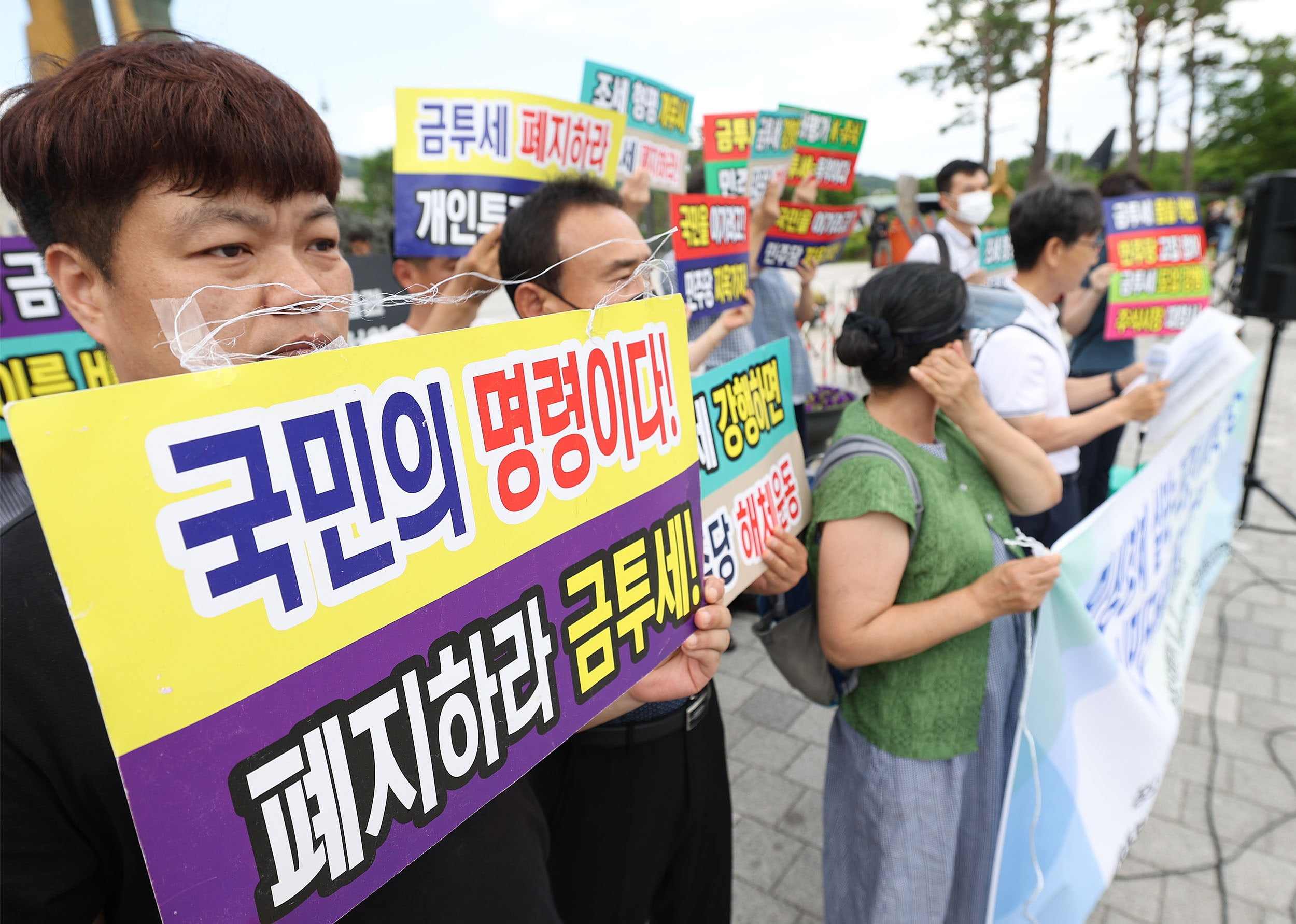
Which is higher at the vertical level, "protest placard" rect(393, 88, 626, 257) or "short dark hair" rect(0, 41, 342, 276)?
"protest placard" rect(393, 88, 626, 257)

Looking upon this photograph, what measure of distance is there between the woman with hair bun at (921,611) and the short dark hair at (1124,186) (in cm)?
376

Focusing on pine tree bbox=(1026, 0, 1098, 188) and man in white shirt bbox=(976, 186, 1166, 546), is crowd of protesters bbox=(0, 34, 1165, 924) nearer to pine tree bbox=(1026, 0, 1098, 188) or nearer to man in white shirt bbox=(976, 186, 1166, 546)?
man in white shirt bbox=(976, 186, 1166, 546)

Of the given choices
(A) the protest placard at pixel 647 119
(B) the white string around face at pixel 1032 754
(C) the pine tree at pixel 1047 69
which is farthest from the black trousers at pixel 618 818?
(C) the pine tree at pixel 1047 69

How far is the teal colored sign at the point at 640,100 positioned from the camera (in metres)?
2.89

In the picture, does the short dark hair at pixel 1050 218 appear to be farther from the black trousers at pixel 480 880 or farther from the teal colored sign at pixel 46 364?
the teal colored sign at pixel 46 364

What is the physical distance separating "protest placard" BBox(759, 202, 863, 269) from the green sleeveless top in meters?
2.15

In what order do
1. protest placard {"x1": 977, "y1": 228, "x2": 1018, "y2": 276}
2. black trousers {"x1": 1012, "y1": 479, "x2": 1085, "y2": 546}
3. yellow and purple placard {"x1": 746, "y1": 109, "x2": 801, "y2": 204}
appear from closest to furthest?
black trousers {"x1": 1012, "y1": 479, "x2": 1085, "y2": 546}
yellow and purple placard {"x1": 746, "y1": 109, "x2": 801, "y2": 204}
protest placard {"x1": 977, "y1": 228, "x2": 1018, "y2": 276}

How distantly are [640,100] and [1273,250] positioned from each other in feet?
13.1

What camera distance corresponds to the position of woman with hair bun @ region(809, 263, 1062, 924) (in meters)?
1.50

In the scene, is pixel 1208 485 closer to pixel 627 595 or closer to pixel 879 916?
pixel 879 916

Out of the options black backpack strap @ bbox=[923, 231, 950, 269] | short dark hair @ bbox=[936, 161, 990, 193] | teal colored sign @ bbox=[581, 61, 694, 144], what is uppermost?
teal colored sign @ bbox=[581, 61, 694, 144]

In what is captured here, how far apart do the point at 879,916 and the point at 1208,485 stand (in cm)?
268

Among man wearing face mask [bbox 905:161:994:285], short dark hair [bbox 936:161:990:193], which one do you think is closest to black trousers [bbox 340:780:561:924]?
man wearing face mask [bbox 905:161:994:285]

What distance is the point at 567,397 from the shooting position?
0.84 m
